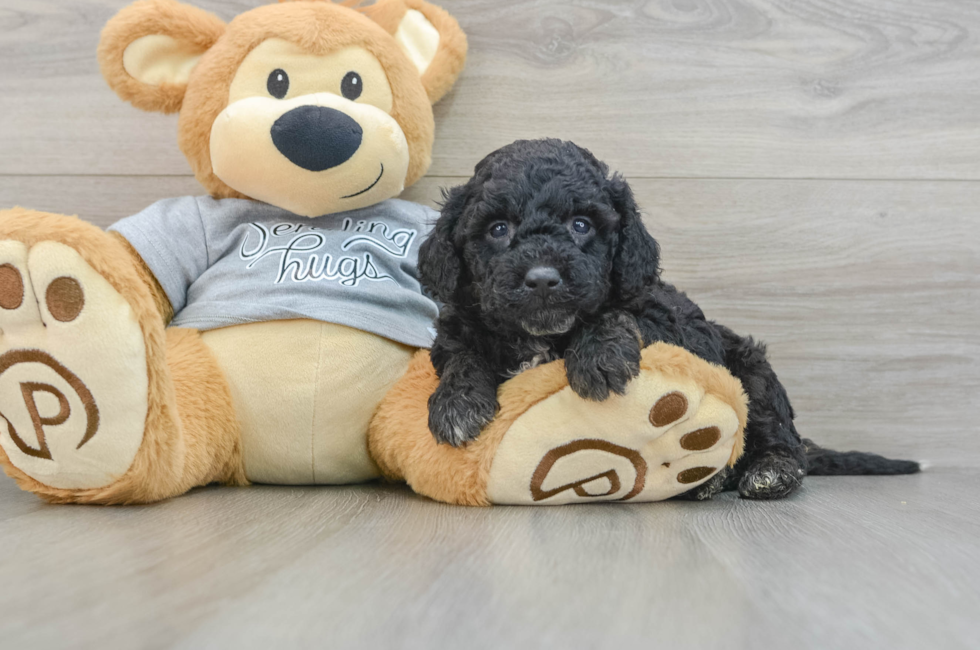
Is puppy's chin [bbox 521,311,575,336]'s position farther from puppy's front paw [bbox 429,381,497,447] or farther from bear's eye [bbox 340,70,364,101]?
bear's eye [bbox 340,70,364,101]

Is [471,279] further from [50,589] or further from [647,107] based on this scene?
[647,107]

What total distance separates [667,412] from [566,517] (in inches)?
8.5

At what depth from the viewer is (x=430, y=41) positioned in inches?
64.3

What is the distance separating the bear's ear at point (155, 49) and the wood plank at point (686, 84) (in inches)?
12.0

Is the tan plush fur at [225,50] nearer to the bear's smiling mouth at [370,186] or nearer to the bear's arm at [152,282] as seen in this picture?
the bear's smiling mouth at [370,186]

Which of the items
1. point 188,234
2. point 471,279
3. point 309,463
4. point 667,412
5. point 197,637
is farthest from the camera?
point 188,234

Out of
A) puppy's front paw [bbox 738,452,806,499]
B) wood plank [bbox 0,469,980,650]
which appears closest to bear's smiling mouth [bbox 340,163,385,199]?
wood plank [bbox 0,469,980,650]

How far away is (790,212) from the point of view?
70.1 inches

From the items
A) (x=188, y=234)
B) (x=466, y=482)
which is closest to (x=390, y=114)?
(x=188, y=234)

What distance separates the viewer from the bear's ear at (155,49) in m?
1.43

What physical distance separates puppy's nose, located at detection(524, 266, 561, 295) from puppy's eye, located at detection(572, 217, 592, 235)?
0.39 ft

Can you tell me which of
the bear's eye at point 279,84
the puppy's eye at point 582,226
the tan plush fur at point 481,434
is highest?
the bear's eye at point 279,84

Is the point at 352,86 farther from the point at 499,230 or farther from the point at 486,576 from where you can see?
the point at 486,576

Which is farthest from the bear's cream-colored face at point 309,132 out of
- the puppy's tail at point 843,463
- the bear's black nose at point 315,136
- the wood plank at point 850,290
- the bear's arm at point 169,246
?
the puppy's tail at point 843,463
